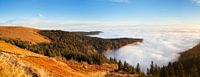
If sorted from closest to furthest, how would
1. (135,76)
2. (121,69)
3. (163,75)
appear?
(135,76)
(163,75)
(121,69)

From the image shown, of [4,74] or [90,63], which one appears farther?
[90,63]

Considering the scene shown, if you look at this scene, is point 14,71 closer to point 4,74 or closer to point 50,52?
point 4,74

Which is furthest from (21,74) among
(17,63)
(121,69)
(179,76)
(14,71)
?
(121,69)

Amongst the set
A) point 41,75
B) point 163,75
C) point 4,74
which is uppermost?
point 4,74

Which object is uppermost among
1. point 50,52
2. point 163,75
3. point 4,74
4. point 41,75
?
point 4,74

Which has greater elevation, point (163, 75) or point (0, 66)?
point (0, 66)

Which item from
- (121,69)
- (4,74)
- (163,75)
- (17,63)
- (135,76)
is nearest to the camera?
(4,74)

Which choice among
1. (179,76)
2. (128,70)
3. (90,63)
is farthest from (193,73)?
(90,63)

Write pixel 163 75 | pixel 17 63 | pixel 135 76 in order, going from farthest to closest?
pixel 163 75, pixel 135 76, pixel 17 63

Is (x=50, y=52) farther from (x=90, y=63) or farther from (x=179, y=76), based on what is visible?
(x=179, y=76)
